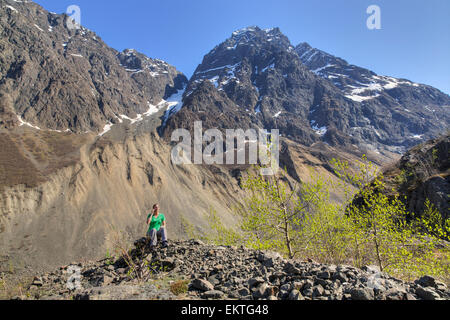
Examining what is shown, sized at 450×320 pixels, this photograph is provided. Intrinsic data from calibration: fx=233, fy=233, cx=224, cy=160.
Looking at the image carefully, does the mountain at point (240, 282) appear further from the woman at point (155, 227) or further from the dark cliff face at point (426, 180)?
the dark cliff face at point (426, 180)

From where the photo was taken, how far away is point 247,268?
21.4ft

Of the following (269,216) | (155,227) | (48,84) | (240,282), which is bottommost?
(240,282)

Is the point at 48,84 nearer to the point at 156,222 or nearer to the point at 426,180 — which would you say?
the point at 156,222

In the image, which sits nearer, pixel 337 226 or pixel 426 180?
pixel 337 226

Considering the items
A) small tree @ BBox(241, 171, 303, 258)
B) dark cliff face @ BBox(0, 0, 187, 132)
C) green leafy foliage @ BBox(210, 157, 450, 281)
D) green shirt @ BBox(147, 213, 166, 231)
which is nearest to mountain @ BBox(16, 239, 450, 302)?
small tree @ BBox(241, 171, 303, 258)

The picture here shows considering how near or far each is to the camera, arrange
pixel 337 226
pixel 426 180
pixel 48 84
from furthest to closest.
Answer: pixel 48 84
pixel 426 180
pixel 337 226

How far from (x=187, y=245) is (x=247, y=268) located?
3.99 m

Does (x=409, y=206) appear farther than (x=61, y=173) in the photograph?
No

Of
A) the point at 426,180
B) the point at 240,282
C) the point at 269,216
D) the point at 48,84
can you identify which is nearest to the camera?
the point at 240,282

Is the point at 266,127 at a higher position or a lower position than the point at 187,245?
higher

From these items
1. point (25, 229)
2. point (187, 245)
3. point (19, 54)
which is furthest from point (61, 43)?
point (187, 245)

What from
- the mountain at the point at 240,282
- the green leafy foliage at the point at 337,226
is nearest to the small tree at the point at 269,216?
the green leafy foliage at the point at 337,226

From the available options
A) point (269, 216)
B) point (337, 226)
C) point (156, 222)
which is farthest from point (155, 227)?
point (337, 226)
